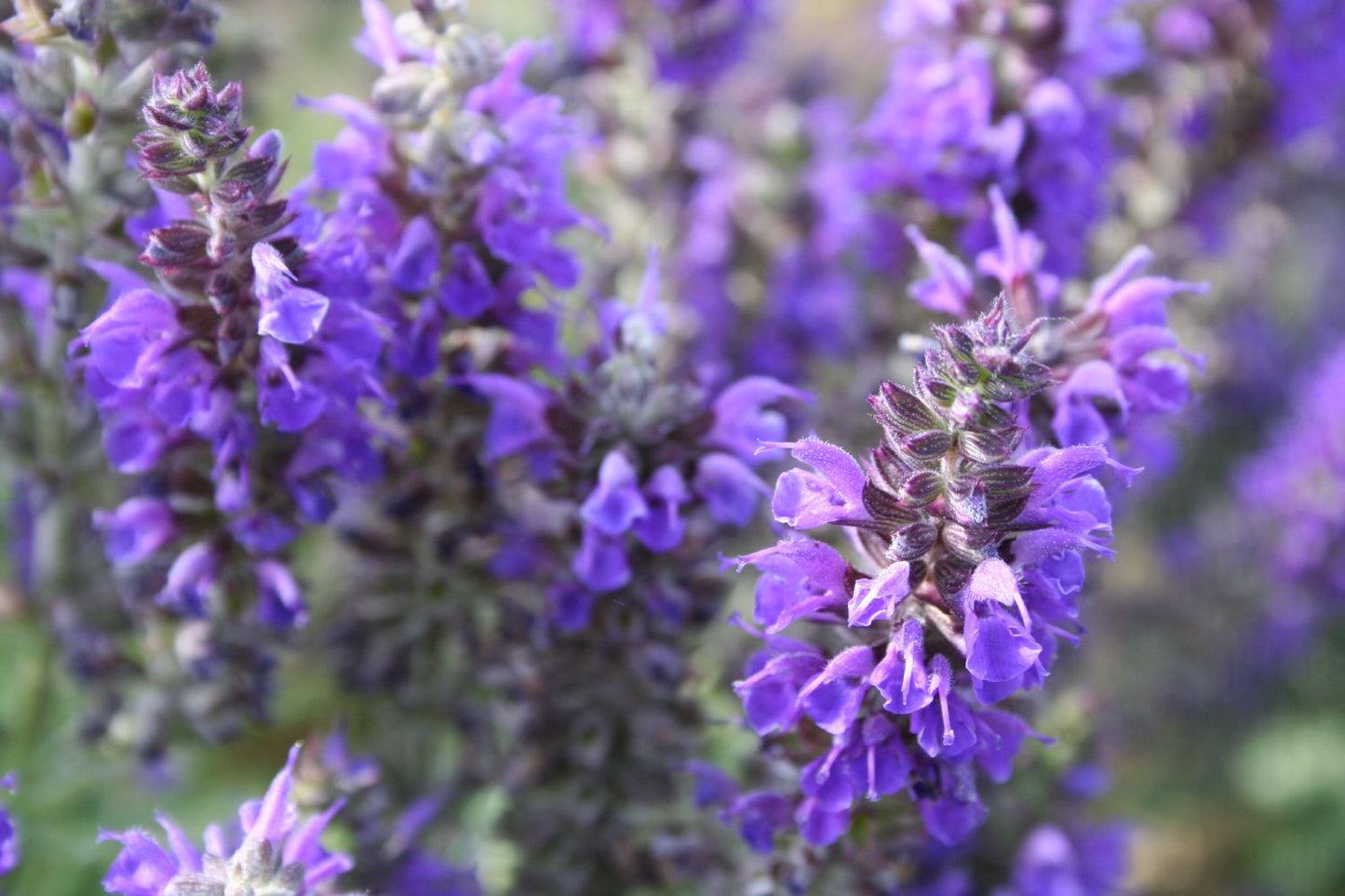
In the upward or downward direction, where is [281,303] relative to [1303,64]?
downward

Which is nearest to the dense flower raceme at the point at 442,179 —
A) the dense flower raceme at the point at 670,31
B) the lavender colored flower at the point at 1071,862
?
the dense flower raceme at the point at 670,31

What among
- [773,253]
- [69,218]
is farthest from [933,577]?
[773,253]

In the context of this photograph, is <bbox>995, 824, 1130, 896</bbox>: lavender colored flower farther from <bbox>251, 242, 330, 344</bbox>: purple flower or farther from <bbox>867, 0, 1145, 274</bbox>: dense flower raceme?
<bbox>251, 242, 330, 344</bbox>: purple flower

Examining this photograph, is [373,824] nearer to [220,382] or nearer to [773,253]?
[220,382]

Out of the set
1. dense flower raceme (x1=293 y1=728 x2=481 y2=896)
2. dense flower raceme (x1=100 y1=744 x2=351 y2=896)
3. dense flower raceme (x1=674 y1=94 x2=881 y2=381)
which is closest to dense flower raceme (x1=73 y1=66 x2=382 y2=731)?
dense flower raceme (x1=293 y1=728 x2=481 y2=896)

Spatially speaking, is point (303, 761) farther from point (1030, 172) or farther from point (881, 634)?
point (1030, 172)

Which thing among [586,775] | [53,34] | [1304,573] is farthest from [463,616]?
[1304,573]

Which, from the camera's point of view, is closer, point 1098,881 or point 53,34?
point 53,34
